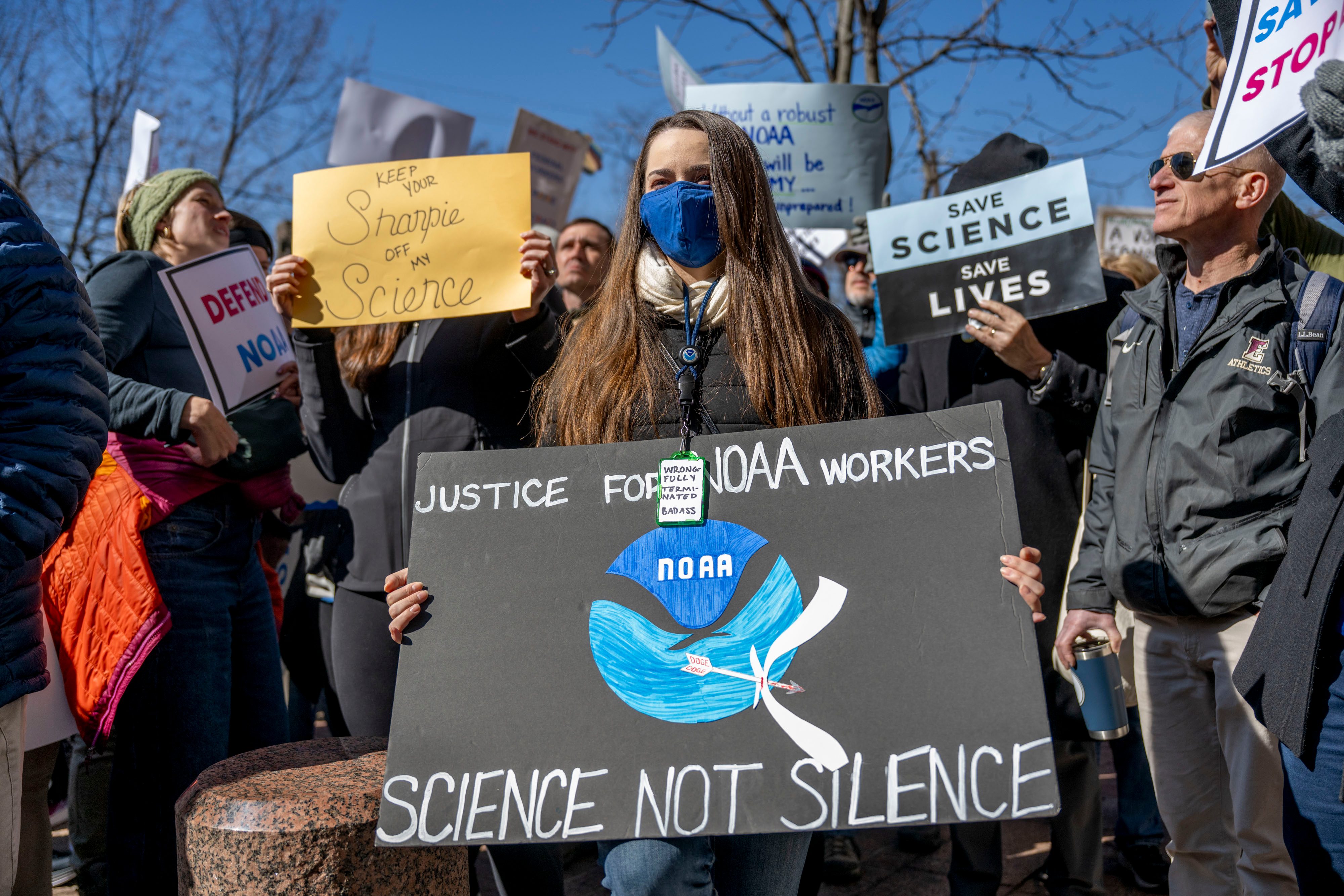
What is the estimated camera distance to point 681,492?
174 cm

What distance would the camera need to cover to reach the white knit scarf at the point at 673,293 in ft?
6.69

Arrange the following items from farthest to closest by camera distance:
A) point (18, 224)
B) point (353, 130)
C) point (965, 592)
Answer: point (353, 130) → point (18, 224) → point (965, 592)

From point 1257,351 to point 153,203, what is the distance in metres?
3.29

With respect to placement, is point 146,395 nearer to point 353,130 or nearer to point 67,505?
point 67,505

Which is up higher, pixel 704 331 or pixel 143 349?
pixel 143 349

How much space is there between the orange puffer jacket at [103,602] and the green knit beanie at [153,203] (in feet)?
2.95

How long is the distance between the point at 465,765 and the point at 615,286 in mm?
1048

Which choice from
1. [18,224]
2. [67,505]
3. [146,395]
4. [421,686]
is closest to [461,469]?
[421,686]

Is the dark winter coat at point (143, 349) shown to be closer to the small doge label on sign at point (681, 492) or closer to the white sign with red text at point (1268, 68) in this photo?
the small doge label on sign at point (681, 492)

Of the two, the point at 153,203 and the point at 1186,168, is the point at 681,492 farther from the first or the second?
the point at 153,203

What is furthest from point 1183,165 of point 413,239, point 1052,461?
point 413,239

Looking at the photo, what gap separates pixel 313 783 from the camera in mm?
2098

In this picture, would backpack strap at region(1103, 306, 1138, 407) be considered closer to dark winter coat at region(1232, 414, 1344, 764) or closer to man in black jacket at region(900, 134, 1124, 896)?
man in black jacket at region(900, 134, 1124, 896)

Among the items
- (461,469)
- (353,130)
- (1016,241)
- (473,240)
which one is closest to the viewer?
(461,469)
